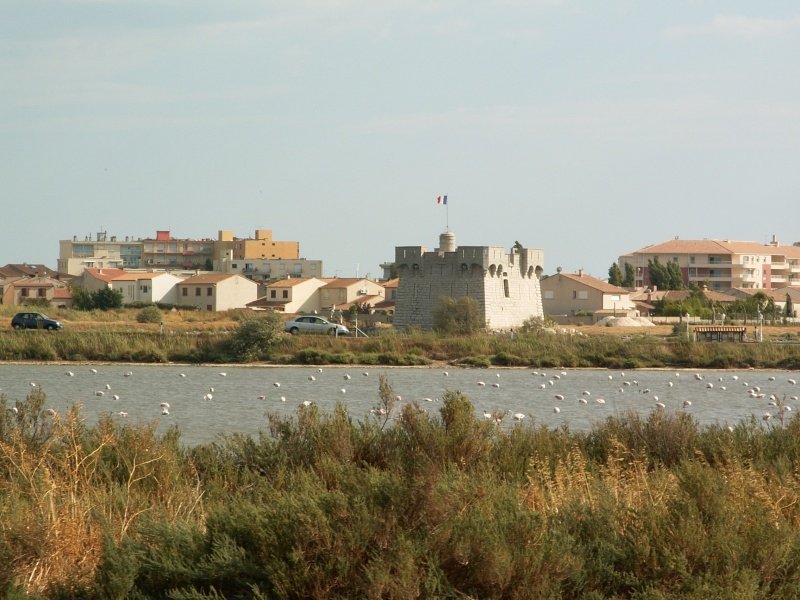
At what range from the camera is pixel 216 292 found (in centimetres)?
7162

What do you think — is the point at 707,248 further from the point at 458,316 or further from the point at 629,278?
the point at 458,316

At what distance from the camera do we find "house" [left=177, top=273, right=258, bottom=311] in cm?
7175

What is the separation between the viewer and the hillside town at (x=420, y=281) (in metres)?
48.5

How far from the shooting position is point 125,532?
8047mm

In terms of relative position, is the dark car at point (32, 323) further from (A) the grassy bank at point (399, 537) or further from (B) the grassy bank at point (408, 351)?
(A) the grassy bank at point (399, 537)

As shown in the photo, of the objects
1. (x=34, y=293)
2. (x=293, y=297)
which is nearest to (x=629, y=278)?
(x=293, y=297)

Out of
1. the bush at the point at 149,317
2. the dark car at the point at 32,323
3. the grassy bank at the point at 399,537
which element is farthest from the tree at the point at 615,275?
the grassy bank at the point at 399,537

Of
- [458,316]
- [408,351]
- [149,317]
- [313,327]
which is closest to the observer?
[408,351]

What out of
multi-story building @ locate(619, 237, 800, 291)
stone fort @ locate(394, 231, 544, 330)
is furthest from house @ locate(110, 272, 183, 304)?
multi-story building @ locate(619, 237, 800, 291)

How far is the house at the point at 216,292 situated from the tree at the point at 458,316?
28.0 m

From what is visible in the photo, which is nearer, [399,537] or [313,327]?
[399,537]

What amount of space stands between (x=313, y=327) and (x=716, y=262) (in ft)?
197

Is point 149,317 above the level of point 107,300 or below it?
below

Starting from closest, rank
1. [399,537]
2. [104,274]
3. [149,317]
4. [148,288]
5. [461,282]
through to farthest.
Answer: [399,537], [461,282], [149,317], [148,288], [104,274]
